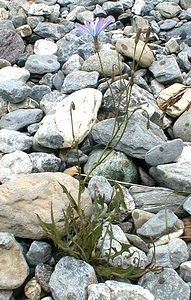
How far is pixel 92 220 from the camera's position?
2160 mm

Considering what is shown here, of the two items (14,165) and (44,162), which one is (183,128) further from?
(14,165)

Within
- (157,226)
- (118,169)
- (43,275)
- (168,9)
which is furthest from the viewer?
(168,9)

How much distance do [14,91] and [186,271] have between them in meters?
1.21

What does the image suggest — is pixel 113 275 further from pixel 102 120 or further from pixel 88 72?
pixel 88 72

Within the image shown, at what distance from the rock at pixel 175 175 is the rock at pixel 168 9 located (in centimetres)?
153

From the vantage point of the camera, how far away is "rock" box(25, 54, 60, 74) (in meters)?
3.12

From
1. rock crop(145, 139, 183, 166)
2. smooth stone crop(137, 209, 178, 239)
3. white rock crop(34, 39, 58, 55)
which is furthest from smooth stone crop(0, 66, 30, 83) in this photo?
smooth stone crop(137, 209, 178, 239)

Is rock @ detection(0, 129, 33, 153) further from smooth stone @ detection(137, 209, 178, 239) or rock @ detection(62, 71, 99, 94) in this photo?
smooth stone @ detection(137, 209, 178, 239)

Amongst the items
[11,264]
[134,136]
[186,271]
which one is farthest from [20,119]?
[186,271]

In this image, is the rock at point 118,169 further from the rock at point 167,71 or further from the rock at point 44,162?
the rock at point 167,71

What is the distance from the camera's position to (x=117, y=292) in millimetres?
1922

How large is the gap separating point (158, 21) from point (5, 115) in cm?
125

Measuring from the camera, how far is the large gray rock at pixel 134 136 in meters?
2.46

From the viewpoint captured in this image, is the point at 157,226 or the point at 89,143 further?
the point at 89,143
